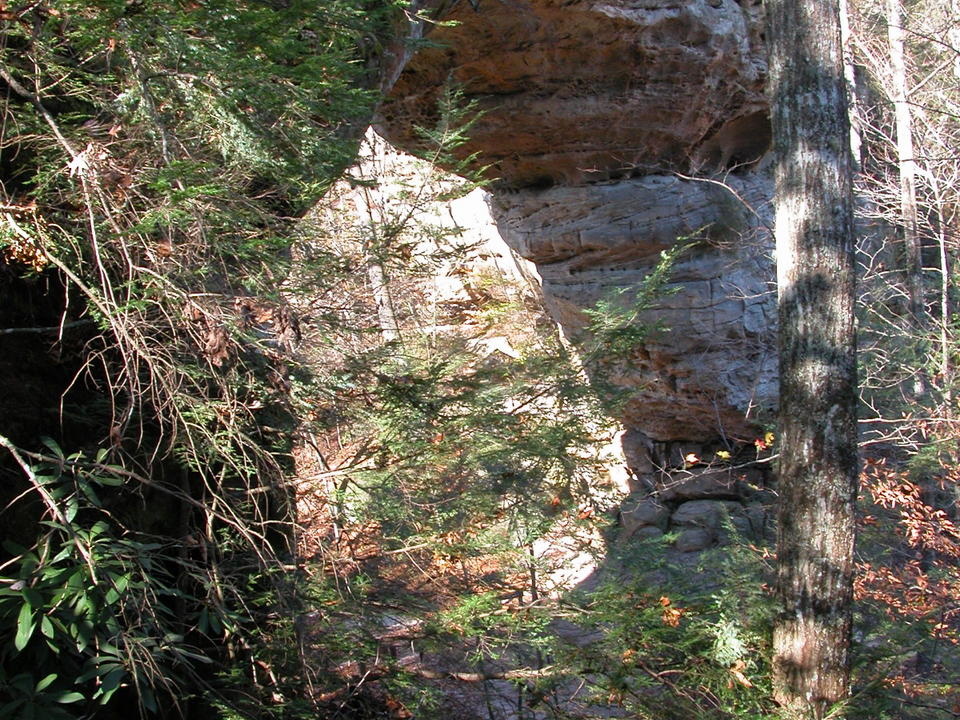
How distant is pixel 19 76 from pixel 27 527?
6.14 ft

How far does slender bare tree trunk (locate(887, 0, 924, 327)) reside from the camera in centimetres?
861

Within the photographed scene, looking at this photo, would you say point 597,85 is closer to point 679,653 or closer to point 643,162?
point 643,162

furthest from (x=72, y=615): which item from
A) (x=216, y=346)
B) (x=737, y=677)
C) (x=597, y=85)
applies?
(x=597, y=85)

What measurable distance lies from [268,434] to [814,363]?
290 centimetres

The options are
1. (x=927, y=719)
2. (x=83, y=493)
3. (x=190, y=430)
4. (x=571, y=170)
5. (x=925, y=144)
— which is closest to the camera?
(x=83, y=493)

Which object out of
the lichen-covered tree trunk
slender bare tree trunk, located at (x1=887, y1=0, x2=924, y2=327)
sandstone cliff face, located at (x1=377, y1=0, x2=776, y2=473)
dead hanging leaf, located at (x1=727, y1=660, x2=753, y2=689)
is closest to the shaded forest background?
dead hanging leaf, located at (x1=727, y1=660, x2=753, y2=689)

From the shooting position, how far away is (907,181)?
28.8 feet

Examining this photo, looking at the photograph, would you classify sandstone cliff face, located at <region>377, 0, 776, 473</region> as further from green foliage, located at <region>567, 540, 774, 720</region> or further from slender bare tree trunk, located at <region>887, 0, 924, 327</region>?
green foliage, located at <region>567, 540, 774, 720</region>

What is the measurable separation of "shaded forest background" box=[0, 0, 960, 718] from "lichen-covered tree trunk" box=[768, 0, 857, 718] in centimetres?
25

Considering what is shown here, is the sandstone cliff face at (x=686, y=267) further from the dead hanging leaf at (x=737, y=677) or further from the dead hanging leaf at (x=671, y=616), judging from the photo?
the dead hanging leaf at (x=737, y=677)

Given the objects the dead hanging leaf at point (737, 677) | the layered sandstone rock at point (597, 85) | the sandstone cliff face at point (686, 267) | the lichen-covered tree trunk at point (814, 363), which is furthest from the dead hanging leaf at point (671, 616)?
the sandstone cliff face at point (686, 267)

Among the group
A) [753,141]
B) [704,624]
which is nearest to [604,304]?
[704,624]

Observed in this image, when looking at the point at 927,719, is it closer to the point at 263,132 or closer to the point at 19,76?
the point at 263,132

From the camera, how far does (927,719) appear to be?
4152 millimetres
